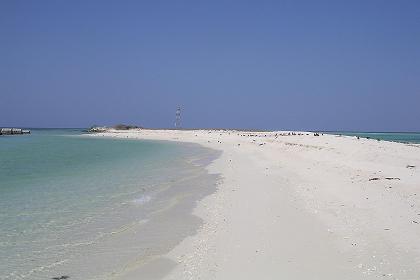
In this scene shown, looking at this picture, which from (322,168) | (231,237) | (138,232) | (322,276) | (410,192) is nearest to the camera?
(322,276)

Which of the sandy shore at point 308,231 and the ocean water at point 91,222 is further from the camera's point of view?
the ocean water at point 91,222

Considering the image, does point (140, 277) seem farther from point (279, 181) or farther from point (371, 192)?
point (279, 181)

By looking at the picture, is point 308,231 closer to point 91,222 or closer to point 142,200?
point 91,222

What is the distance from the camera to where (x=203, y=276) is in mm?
6020

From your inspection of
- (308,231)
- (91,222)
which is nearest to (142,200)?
→ (91,222)

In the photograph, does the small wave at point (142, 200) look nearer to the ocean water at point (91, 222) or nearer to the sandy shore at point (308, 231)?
the ocean water at point (91, 222)

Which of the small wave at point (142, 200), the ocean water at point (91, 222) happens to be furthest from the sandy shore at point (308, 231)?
the small wave at point (142, 200)

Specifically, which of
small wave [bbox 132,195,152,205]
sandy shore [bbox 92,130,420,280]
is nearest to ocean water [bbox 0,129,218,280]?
small wave [bbox 132,195,152,205]

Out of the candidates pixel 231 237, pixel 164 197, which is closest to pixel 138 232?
pixel 231 237

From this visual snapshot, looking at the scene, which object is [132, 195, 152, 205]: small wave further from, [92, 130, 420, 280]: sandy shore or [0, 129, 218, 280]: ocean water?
[92, 130, 420, 280]: sandy shore

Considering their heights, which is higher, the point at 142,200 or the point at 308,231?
the point at 308,231

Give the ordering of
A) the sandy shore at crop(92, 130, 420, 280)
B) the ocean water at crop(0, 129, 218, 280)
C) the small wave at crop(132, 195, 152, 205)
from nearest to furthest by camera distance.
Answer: the sandy shore at crop(92, 130, 420, 280), the ocean water at crop(0, 129, 218, 280), the small wave at crop(132, 195, 152, 205)

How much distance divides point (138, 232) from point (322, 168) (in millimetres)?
12083

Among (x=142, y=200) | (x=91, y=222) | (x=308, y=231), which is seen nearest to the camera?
(x=308, y=231)
